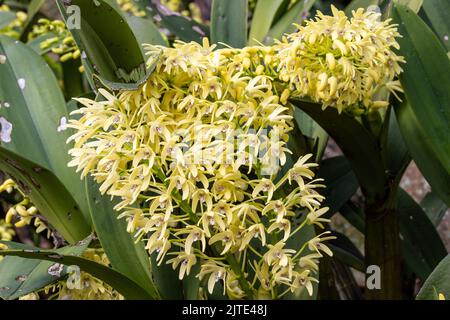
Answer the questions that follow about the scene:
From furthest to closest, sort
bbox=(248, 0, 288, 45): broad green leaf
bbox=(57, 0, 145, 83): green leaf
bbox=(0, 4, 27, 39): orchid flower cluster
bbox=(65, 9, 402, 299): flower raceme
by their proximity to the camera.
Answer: bbox=(0, 4, 27, 39): orchid flower cluster, bbox=(248, 0, 288, 45): broad green leaf, bbox=(57, 0, 145, 83): green leaf, bbox=(65, 9, 402, 299): flower raceme

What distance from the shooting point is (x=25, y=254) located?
82 cm

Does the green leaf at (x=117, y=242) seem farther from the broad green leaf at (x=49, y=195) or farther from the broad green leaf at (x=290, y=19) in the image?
the broad green leaf at (x=290, y=19)

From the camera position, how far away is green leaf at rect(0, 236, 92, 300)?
86 centimetres

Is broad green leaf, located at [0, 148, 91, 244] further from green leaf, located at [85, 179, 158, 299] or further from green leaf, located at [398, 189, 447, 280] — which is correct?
green leaf, located at [398, 189, 447, 280]

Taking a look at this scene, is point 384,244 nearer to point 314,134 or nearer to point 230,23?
point 314,134

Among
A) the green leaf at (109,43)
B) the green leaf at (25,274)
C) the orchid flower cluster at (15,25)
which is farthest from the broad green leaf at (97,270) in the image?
the orchid flower cluster at (15,25)

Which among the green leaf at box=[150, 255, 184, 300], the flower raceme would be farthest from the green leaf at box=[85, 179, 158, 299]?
the flower raceme

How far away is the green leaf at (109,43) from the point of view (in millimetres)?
894

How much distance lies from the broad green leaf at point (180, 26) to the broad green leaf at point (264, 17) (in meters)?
0.11

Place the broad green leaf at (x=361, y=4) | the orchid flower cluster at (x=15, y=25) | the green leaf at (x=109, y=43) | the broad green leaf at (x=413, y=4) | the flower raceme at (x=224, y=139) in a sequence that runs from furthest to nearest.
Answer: the orchid flower cluster at (x=15, y=25) < the broad green leaf at (x=361, y=4) < the broad green leaf at (x=413, y=4) < the green leaf at (x=109, y=43) < the flower raceme at (x=224, y=139)

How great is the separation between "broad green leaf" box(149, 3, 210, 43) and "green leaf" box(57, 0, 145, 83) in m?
0.42
